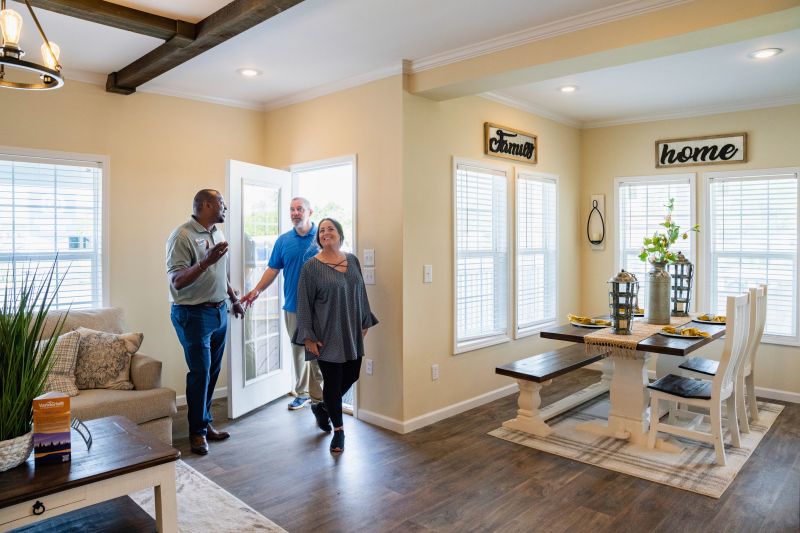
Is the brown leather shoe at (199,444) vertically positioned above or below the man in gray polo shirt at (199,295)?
below

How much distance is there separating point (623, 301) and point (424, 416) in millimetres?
1582

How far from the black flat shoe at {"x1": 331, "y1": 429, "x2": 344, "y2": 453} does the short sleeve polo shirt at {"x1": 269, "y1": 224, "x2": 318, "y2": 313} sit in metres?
1.07

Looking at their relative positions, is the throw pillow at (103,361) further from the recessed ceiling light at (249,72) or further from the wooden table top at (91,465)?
the recessed ceiling light at (249,72)

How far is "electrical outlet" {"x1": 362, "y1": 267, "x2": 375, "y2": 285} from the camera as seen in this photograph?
13.5ft

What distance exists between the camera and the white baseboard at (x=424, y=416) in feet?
13.0

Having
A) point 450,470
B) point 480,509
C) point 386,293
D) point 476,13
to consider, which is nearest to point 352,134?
point 386,293

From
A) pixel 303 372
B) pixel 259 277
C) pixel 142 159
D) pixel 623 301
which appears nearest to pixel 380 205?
pixel 259 277

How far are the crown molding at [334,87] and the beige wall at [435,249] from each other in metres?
0.23

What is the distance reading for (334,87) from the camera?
4.37 metres

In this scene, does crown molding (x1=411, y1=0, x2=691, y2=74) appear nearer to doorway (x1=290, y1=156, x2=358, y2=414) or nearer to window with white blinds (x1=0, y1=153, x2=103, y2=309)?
doorway (x1=290, y1=156, x2=358, y2=414)

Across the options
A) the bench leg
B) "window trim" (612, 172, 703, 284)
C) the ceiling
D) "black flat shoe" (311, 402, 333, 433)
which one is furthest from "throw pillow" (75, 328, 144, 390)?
"window trim" (612, 172, 703, 284)

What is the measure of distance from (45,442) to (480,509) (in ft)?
6.32

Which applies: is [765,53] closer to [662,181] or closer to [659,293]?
[659,293]

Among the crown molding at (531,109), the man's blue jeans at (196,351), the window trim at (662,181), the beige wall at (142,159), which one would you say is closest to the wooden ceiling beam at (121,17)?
the beige wall at (142,159)
